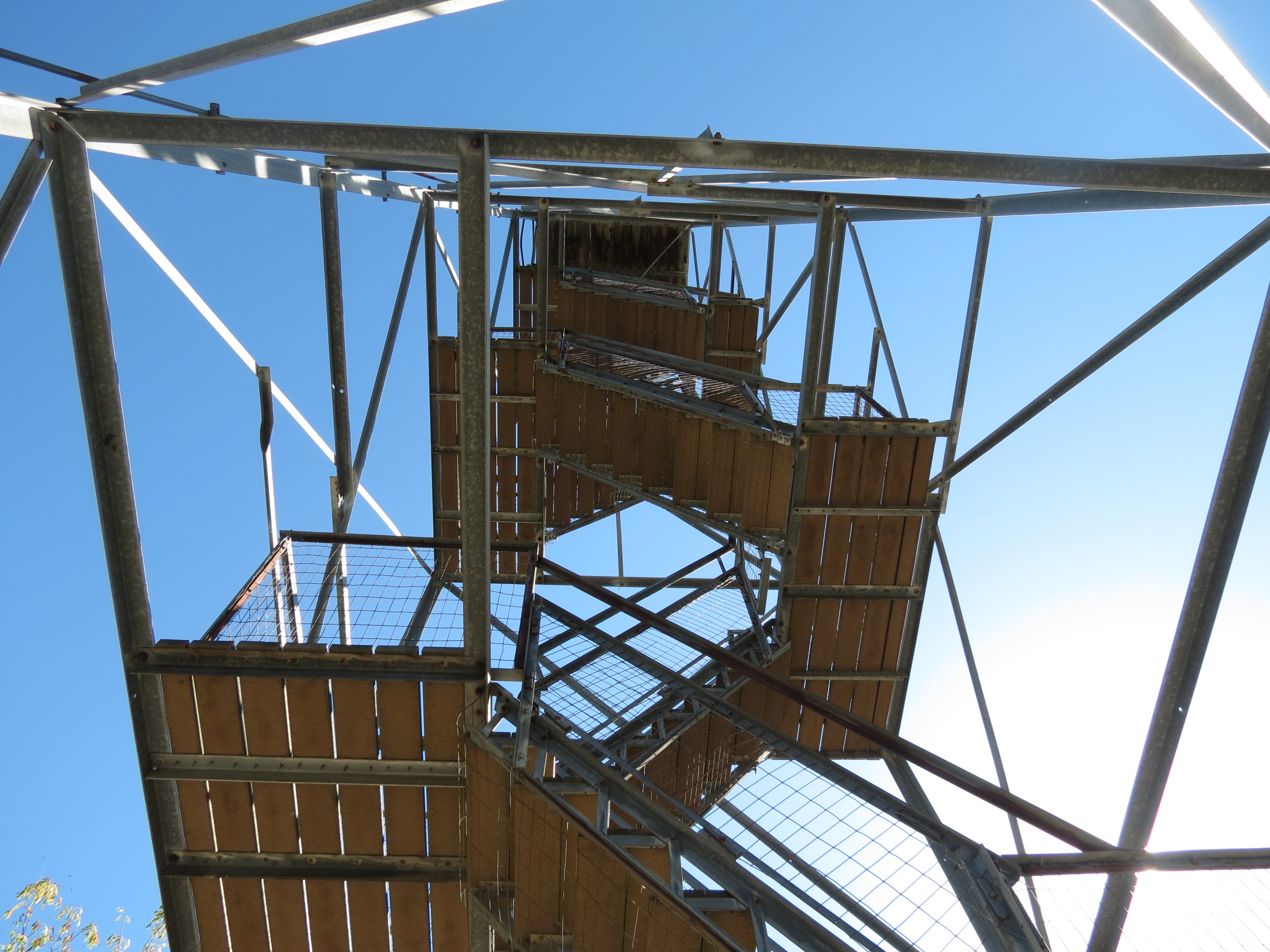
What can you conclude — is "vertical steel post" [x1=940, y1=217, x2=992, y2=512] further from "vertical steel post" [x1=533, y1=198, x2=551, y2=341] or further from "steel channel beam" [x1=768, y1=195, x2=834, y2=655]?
"vertical steel post" [x1=533, y1=198, x2=551, y2=341]

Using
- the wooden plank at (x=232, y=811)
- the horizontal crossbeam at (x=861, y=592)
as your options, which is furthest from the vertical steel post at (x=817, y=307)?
the wooden plank at (x=232, y=811)

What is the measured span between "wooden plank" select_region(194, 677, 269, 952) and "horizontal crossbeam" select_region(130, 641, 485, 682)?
5.4 inches

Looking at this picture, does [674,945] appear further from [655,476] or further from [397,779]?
[655,476]

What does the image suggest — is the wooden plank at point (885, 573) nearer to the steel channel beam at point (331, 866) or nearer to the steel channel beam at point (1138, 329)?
the steel channel beam at point (1138, 329)

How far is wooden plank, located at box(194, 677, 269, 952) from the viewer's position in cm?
590

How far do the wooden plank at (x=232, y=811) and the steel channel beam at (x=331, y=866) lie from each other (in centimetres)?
12

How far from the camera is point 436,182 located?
41.9ft

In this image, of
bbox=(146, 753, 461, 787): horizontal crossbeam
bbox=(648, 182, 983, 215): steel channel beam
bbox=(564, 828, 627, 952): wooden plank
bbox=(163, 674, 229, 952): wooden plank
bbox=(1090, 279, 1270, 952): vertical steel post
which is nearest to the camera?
bbox=(1090, 279, 1270, 952): vertical steel post

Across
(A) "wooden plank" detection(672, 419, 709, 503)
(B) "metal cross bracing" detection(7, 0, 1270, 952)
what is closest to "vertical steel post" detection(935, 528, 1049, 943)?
(B) "metal cross bracing" detection(7, 0, 1270, 952)

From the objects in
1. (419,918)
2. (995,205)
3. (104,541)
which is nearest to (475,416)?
(104,541)

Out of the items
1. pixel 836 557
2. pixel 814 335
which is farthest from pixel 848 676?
pixel 814 335

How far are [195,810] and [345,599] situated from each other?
253 centimetres

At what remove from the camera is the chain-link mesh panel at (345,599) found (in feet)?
20.8

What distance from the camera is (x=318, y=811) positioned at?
6367 mm
